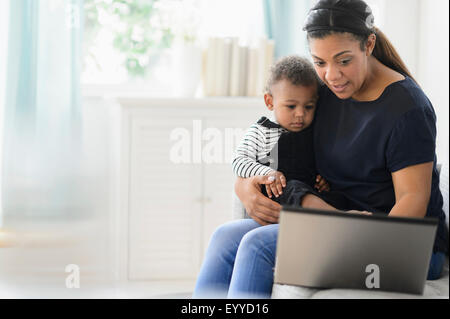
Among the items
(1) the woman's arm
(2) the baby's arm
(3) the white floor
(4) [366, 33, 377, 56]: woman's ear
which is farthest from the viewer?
(3) the white floor

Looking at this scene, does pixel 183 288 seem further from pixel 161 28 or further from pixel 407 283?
pixel 407 283

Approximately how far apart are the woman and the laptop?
0.19 m

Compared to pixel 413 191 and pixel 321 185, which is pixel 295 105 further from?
pixel 413 191

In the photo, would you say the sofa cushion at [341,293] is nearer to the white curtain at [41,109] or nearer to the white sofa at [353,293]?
the white sofa at [353,293]

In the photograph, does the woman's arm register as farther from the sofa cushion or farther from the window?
the window

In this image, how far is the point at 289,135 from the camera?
1.48 meters

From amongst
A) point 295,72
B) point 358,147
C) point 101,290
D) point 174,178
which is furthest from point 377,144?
point 101,290

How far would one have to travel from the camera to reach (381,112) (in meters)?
1.26

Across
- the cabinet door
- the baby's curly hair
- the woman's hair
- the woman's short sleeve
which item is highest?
the woman's hair

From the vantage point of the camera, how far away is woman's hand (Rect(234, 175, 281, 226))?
138 centimetres

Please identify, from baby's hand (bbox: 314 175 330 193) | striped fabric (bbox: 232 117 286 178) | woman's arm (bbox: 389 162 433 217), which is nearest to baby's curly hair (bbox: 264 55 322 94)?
striped fabric (bbox: 232 117 286 178)

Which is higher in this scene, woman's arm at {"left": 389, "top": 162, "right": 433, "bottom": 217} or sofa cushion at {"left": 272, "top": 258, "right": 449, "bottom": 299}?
woman's arm at {"left": 389, "top": 162, "right": 433, "bottom": 217}

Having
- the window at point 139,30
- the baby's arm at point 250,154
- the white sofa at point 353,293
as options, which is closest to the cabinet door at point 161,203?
the window at point 139,30
